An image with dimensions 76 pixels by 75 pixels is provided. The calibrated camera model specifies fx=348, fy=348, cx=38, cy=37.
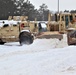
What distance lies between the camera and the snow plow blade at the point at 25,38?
24641mm

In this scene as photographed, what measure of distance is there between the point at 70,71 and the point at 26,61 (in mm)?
2570

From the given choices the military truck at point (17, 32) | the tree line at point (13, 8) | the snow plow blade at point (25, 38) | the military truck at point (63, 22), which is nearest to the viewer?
the snow plow blade at point (25, 38)

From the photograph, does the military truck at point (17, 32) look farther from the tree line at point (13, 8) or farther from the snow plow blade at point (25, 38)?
the tree line at point (13, 8)

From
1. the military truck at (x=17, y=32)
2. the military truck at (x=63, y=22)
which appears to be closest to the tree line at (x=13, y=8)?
the military truck at (x=63, y=22)

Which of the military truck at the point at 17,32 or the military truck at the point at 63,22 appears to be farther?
the military truck at the point at 63,22

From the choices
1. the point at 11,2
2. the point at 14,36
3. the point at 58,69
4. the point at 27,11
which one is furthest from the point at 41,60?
the point at 27,11

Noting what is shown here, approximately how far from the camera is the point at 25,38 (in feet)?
81.4

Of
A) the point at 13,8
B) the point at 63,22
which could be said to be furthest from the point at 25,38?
the point at 13,8

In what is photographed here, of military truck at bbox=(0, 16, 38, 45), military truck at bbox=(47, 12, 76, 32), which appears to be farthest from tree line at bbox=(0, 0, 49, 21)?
military truck at bbox=(0, 16, 38, 45)

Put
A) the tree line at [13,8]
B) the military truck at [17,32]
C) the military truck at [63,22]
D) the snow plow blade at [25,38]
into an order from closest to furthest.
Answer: the snow plow blade at [25,38] → the military truck at [17,32] → the military truck at [63,22] → the tree line at [13,8]

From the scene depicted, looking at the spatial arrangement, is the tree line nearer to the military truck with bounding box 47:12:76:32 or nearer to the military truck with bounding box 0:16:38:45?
the military truck with bounding box 47:12:76:32

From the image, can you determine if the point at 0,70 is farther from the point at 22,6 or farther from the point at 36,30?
the point at 22,6

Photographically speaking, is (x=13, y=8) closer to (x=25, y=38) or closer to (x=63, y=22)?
(x=63, y=22)

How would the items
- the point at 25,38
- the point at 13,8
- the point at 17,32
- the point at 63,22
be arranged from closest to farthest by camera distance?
the point at 25,38 < the point at 17,32 < the point at 63,22 < the point at 13,8
